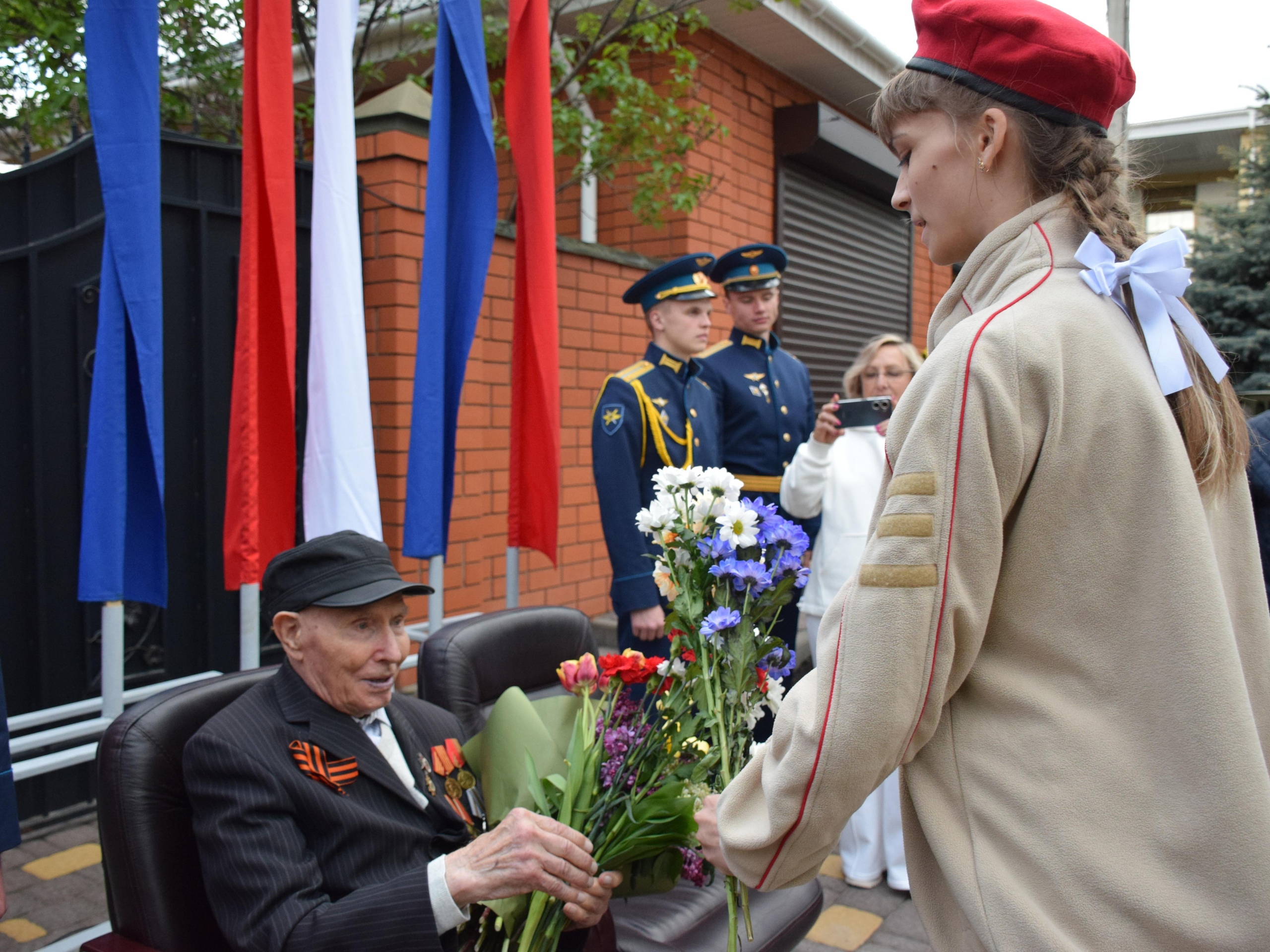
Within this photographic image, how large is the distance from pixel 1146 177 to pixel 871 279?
7614 millimetres

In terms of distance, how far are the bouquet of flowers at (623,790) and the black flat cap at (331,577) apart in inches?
15.2

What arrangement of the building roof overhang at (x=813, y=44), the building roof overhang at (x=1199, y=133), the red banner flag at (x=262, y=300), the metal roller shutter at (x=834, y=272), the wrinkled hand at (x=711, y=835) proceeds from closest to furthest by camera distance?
the wrinkled hand at (x=711, y=835)
the red banner flag at (x=262, y=300)
the building roof overhang at (x=813, y=44)
the metal roller shutter at (x=834, y=272)
the building roof overhang at (x=1199, y=133)

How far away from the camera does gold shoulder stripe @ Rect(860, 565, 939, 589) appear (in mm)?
914

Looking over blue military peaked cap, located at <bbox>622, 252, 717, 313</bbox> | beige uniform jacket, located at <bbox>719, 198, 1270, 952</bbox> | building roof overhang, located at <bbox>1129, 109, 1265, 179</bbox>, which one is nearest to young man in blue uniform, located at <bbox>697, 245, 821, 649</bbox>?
blue military peaked cap, located at <bbox>622, 252, 717, 313</bbox>

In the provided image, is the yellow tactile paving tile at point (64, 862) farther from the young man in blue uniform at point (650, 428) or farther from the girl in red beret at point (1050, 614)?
the girl in red beret at point (1050, 614)

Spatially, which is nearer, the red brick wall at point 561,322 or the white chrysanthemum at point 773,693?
the white chrysanthemum at point 773,693

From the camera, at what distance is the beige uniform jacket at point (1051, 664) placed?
0.87m

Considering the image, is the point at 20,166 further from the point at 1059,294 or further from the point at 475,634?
the point at 1059,294

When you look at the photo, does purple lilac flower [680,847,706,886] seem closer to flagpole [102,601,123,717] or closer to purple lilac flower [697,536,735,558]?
purple lilac flower [697,536,735,558]

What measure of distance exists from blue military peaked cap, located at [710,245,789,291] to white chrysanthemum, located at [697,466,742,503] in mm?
2628

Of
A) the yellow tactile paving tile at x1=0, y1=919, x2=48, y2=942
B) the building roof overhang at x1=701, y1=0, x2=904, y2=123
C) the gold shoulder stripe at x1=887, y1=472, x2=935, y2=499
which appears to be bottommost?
the yellow tactile paving tile at x1=0, y1=919, x2=48, y2=942

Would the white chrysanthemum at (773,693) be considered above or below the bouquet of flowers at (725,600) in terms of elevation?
below

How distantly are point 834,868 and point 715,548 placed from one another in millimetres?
2408

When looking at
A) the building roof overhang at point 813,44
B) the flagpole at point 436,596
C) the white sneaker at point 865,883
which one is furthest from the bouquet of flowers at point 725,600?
the building roof overhang at point 813,44
